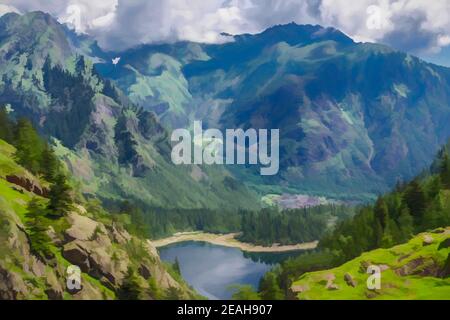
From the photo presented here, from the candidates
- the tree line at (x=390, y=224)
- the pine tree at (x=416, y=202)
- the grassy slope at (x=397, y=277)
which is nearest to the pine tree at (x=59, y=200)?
the grassy slope at (x=397, y=277)

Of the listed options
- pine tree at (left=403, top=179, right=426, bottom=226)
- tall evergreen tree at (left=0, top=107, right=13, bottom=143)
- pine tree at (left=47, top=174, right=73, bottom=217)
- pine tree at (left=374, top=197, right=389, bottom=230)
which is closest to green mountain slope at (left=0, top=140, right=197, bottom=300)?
pine tree at (left=47, top=174, right=73, bottom=217)

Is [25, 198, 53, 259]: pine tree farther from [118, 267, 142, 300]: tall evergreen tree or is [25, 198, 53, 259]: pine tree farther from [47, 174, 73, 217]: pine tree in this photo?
[118, 267, 142, 300]: tall evergreen tree

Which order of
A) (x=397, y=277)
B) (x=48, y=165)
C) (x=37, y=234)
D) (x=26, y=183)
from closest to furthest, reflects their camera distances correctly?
(x=37, y=234), (x=397, y=277), (x=26, y=183), (x=48, y=165)

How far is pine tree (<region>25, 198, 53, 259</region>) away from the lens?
8724cm

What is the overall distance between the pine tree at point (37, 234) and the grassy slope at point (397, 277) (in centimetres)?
4036

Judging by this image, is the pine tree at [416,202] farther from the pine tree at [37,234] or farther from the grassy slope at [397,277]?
the pine tree at [37,234]

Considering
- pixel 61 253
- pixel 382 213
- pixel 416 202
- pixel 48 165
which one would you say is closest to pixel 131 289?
pixel 61 253

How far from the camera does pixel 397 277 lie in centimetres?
9294

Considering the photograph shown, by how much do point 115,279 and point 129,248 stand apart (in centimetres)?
2330

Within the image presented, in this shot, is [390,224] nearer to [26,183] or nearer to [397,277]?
[397,277]

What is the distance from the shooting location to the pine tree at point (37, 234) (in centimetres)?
8724

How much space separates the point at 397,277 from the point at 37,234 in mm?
56924
